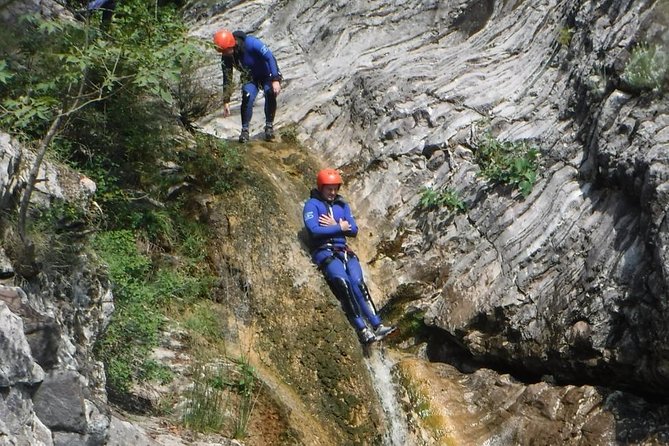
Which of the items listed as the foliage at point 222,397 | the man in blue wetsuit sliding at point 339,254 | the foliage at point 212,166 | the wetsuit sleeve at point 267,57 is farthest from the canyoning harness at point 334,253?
the wetsuit sleeve at point 267,57

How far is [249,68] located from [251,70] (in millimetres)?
46

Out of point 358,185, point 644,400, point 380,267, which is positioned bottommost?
point 644,400

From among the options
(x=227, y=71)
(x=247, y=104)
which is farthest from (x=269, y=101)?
(x=227, y=71)

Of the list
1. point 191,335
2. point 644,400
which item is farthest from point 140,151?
point 644,400

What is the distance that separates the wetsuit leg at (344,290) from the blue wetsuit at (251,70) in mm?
3272

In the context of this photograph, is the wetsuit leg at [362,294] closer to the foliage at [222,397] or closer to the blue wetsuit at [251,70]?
the foliage at [222,397]

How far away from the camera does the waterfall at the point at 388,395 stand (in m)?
9.27

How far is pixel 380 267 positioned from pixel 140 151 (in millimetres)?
3253

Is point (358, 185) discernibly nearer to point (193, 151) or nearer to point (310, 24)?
point (193, 151)

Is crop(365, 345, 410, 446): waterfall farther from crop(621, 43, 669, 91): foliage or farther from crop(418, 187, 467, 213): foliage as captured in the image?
crop(621, 43, 669, 91): foliage

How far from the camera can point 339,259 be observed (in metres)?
10.3

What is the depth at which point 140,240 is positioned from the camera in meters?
9.97

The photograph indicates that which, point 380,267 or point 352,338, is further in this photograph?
point 380,267

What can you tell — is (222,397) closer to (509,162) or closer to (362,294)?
(362,294)
